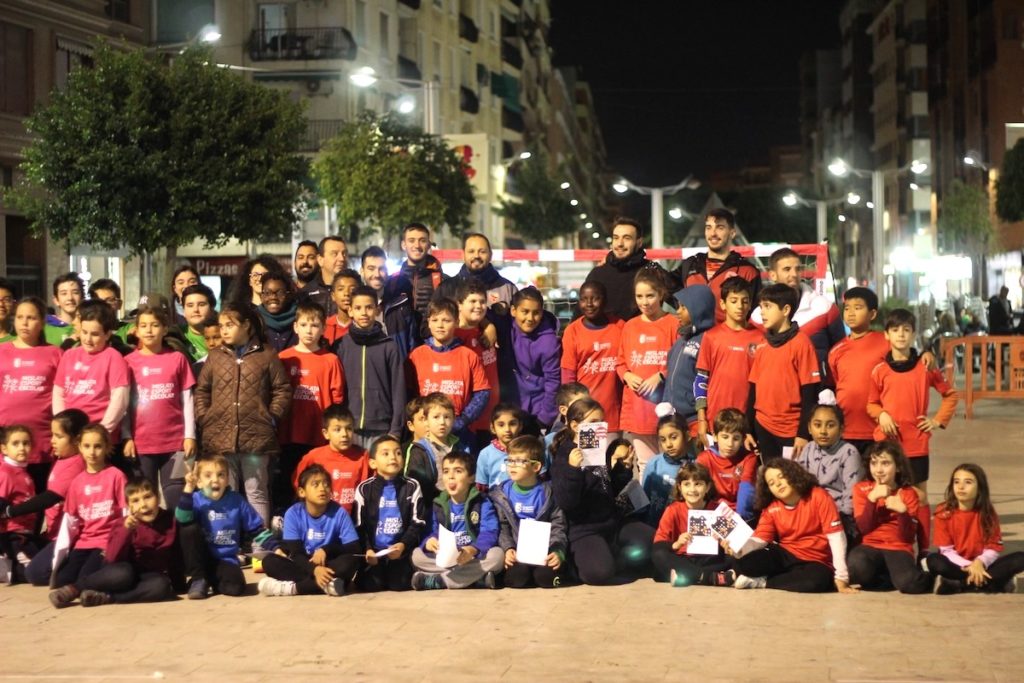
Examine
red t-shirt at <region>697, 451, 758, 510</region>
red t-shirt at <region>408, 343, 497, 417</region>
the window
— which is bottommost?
red t-shirt at <region>697, 451, 758, 510</region>

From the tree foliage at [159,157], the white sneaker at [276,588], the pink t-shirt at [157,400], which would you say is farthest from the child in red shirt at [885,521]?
the tree foliage at [159,157]

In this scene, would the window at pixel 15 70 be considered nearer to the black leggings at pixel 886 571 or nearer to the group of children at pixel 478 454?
the group of children at pixel 478 454

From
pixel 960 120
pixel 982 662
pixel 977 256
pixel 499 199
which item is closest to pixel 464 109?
pixel 499 199

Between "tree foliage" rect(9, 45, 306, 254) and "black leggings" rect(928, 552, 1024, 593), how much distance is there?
26526 millimetres

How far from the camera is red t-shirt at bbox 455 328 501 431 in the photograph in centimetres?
1180

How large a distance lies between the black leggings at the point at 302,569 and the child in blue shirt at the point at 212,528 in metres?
0.22

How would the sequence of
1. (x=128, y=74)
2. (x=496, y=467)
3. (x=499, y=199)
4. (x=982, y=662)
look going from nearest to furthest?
(x=982, y=662)
(x=496, y=467)
(x=128, y=74)
(x=499, y=199)

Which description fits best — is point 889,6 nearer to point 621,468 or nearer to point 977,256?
point 977,256

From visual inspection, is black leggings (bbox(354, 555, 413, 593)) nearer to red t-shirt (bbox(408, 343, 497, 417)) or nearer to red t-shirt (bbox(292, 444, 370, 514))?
red t-shirt (bbox(292, 444, 370, 514))

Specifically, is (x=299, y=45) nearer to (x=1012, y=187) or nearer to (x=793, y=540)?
(x=1012, y=187)

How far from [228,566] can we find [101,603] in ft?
2.59

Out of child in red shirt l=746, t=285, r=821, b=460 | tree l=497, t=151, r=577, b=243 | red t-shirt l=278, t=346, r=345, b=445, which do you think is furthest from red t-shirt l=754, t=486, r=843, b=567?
tree l=497, t=151, r=577, b=243

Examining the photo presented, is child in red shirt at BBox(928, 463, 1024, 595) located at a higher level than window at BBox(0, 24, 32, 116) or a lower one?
lower

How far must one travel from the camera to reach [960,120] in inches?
3487
